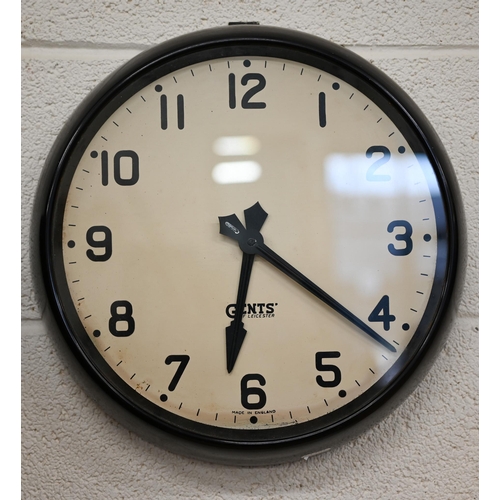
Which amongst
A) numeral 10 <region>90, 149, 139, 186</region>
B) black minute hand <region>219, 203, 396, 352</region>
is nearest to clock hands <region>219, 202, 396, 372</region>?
black minute hand <region>219, 203, 396, 352</region>

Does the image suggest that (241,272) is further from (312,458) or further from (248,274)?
(312,458)

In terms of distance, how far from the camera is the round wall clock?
0.59 meters

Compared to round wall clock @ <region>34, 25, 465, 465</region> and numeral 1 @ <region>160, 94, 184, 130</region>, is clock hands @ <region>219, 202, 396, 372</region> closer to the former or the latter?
round wall clock @ <region>34, 25, 465, 465</region>

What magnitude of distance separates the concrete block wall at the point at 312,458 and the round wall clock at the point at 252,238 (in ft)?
0.21

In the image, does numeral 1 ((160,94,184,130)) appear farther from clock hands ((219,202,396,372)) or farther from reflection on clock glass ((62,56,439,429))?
clock hands ((219,202,396,372))

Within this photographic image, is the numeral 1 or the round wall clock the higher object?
the numeral 1

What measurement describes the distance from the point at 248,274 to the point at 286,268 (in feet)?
0.16

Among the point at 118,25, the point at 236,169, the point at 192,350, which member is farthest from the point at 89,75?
the point at 192,350

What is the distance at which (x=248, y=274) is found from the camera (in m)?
0.60

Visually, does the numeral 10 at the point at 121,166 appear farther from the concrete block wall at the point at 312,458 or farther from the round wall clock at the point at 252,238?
the concrete block wall at the point at 312,458

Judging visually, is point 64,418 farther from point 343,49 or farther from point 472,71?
point 472,71

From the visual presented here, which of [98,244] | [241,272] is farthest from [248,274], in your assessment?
[98,244]

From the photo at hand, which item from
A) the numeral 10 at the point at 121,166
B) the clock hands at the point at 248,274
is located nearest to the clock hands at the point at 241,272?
the clock hands at the point at 248,274
